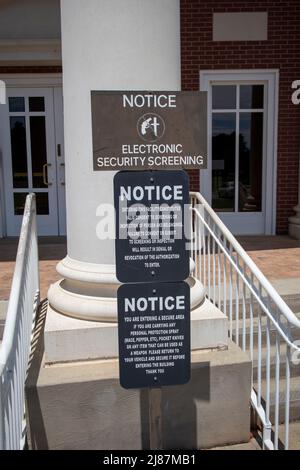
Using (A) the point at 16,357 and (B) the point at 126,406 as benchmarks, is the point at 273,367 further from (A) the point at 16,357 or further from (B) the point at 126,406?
(A) the point at 16,357

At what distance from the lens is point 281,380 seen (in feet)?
12.6

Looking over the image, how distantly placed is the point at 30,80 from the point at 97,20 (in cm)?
500

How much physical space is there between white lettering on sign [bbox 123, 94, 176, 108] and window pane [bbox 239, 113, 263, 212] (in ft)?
19.5

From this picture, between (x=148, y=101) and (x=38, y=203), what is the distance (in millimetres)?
6192

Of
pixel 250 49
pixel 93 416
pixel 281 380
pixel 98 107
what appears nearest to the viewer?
pixel 98 107

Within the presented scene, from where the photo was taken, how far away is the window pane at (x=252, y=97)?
7906 millimetres

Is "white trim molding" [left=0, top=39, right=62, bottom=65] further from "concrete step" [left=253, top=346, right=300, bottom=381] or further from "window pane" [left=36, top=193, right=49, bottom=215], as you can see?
"concrete step" [left=253, top=346, right=300, bottom=381]

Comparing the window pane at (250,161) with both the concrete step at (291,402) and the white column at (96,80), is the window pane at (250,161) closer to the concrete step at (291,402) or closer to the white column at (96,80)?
the concrete step at (291,402)

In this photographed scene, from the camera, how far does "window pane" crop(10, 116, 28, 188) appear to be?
7922 millimetres

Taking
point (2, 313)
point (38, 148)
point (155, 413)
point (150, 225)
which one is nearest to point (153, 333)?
point (155, 413)

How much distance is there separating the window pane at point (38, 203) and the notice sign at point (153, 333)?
608 centimetres

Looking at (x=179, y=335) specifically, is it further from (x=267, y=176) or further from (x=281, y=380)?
(x=267, y=176)

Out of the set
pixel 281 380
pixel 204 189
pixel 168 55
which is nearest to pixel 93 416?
pixel 281 380

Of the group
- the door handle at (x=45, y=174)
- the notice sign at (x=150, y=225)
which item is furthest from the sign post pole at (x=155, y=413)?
the door handle at (x=45, y=174)
